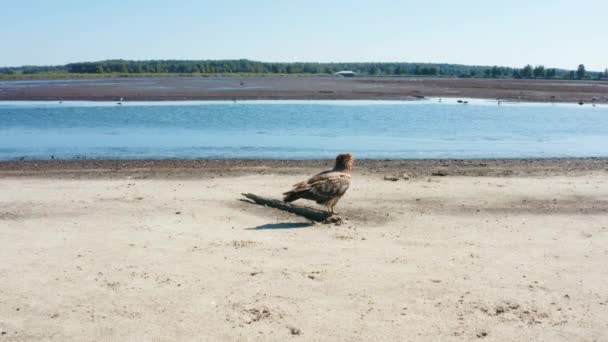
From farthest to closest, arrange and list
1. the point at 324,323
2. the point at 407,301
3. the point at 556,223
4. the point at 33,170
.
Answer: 1. the point at 33,170
2. the point at 556,223
3. the point at 407,301
4. the point at 324,323

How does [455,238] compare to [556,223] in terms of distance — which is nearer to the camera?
[455,238]

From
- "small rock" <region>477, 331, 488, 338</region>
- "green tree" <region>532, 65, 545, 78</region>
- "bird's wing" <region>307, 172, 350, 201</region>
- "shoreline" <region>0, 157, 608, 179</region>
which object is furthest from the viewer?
"green tree" <region>532, 65, 545, 78</region>

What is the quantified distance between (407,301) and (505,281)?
1604 mm

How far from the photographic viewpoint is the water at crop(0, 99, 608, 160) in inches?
929

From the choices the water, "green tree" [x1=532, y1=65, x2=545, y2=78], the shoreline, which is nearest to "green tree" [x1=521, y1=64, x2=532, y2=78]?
"green tree" [x1=532, y1=65, x2=545, y2=78]

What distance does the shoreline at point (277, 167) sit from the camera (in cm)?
1777

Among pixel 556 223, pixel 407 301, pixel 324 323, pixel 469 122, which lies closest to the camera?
pixel 324 323

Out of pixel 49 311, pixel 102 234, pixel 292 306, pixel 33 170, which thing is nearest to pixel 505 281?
pixel 292 306

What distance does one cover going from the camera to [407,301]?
7.67 meters

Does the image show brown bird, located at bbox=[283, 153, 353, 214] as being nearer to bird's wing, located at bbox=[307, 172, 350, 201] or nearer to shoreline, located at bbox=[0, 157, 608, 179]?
bird's wing, located at bbox=[307, 172, 350, 201]

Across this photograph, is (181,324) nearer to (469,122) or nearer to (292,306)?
(292,306)

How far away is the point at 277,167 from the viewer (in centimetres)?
Answer: 1912

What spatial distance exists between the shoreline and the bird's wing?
5.91 metres

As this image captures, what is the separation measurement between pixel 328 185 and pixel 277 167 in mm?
7846
